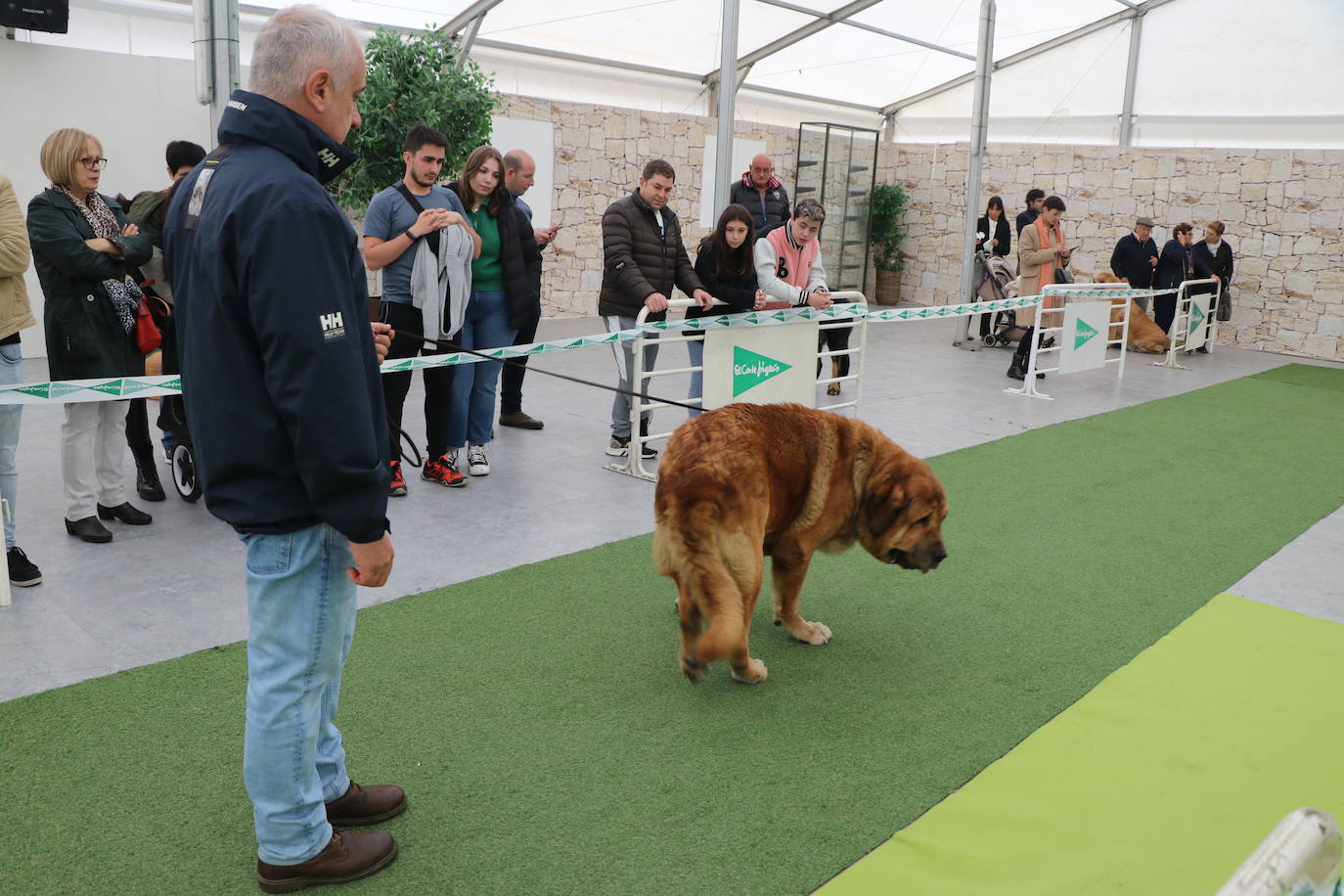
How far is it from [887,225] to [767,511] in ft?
53.1

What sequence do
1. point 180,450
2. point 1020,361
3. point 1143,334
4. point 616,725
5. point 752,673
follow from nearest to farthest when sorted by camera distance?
point 616,725
point 752,673
point 180,450
point 1020,361
point 1143,334

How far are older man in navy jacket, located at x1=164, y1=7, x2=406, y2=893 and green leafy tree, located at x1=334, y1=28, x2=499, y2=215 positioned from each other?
697cm

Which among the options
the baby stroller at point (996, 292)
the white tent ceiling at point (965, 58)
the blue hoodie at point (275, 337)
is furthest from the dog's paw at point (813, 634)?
the white tent ceiling at point (965, 58)

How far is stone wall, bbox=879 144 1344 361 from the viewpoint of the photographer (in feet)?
47.8

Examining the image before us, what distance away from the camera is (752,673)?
3.58m

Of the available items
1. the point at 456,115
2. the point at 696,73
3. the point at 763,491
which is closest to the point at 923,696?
the point at 763,491

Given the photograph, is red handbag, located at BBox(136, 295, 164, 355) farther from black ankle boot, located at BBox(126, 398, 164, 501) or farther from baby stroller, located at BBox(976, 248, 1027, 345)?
baby stroller, located at BBox(976, 248, 1027, 345)

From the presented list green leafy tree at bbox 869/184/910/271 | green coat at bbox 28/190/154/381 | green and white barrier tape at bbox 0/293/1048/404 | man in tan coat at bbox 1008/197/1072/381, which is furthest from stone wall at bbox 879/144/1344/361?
green coat at bbox 28/190/154/381

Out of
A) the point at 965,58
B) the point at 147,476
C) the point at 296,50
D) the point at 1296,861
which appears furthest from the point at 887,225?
the point at 1296,861

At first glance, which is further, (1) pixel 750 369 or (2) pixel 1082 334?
(2) pixel 1082 334

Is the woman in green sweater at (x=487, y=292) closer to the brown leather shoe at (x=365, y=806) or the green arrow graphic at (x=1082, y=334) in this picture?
the brown leather shoe at (x=365, y=806)

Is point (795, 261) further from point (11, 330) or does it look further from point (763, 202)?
point (11, 330)

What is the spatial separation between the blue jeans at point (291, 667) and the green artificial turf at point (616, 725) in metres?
0.26

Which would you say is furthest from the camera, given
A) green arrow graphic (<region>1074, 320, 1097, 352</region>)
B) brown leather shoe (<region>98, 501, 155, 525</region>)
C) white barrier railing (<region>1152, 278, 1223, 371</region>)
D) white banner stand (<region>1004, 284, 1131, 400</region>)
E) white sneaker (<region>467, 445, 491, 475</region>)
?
white barrier railing (<region>1152, 278, 1223, 371</region>)
